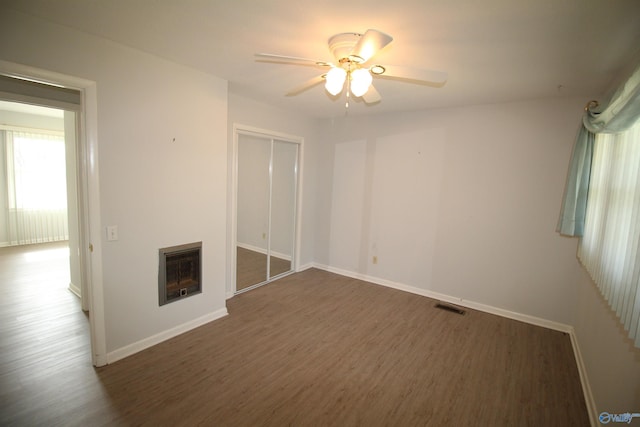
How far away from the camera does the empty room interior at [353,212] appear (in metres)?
1.81

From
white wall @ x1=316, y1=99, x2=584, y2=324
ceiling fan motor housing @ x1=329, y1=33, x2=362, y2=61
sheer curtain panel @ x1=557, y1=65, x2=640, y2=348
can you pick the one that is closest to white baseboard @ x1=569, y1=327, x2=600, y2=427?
white wall @ x1=316, y1=99, x2=584, y2=324

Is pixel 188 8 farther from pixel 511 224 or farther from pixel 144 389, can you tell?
pixel 511 224

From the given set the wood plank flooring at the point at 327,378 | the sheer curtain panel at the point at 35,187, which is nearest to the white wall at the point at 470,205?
the wood plank flooring at the point at 327,378

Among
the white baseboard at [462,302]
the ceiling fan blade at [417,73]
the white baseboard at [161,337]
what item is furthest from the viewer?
the white baseboard at [462,302]

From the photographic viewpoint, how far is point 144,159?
2504 mm

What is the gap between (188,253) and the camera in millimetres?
2961

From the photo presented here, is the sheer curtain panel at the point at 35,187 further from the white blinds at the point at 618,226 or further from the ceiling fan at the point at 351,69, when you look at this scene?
the white blinds at the point at 618,226

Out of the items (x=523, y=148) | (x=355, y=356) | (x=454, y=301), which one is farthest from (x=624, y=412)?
(x=523, y=148)

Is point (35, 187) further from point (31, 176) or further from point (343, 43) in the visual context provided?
point (343, 43)

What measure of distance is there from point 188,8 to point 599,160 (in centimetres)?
348

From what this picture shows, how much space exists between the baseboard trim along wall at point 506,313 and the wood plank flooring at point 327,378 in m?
A: 0.07

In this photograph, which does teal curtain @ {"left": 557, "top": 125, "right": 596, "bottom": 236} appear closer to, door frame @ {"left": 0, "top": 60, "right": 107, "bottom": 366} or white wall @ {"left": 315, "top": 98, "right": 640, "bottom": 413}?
white wall @ {"left": 315, "top": 98, "right": 640, "bottom": 413}

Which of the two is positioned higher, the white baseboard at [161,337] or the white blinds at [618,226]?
the white blinds at [618,226]

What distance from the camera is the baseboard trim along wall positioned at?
220 centimetres
